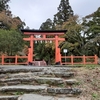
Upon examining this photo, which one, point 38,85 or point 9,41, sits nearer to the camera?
point 38,85

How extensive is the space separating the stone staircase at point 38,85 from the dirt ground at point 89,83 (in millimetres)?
134

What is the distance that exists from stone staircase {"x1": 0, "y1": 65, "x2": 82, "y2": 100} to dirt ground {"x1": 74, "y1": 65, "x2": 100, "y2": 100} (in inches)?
5.3

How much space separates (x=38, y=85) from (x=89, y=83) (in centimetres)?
133

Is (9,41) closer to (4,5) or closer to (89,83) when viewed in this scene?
(89,83)

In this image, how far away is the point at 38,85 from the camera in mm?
4223

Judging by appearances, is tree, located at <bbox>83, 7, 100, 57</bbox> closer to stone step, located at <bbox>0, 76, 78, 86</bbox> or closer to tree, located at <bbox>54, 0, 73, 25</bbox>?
tree, located at <bbox>54, 0, 73, 25</bbox>

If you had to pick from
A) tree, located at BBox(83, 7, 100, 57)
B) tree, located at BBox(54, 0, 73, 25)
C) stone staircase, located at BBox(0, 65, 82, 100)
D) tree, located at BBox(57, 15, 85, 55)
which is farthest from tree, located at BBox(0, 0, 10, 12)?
stone staircase, located at BBox(0, 65, 82, 100)

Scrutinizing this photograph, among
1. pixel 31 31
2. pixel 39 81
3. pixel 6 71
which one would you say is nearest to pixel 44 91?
pixel 39 81

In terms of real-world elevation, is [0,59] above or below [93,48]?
below

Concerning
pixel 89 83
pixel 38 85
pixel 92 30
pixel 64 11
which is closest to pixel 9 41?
pixel 92 30

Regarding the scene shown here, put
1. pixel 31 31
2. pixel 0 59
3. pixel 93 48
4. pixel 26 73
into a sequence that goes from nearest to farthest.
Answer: pixel 26 73, pixel 31 31, pixel 0 59, pixel 93 48

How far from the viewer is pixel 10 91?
3900 millimetres

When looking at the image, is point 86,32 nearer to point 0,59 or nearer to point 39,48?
point 39,48

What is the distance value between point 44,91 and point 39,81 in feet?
1.77
